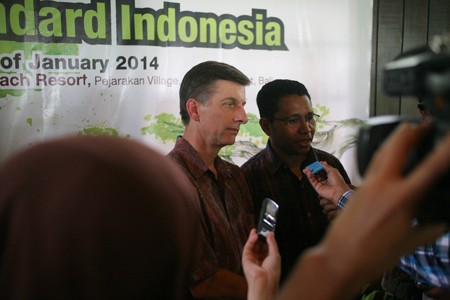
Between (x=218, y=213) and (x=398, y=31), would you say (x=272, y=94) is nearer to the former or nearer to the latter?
(x=218, y=213)

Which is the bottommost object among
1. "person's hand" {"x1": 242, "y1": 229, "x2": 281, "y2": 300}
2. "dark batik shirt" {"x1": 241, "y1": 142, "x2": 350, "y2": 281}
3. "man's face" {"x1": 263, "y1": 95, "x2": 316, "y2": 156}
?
"dark batik shirt" {"x1": 241, "y1": 142, "x2": 350, "y2": 281}

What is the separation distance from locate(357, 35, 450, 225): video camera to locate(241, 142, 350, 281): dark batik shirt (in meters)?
1.75

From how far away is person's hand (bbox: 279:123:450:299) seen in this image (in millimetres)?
376

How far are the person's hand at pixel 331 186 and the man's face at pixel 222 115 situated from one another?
1.34 feet

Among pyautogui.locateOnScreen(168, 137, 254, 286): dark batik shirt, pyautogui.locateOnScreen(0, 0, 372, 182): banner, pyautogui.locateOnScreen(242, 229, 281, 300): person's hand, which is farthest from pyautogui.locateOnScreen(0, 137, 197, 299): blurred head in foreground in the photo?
pyautogui.locateOnScreen(0, 0, 372, 182): banner

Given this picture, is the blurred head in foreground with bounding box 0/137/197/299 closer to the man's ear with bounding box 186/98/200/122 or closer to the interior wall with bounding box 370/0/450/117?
the man's ear with bounding box 186/98/200/122

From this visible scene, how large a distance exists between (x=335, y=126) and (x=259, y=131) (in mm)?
476

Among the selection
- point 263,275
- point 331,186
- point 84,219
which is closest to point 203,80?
point 331,186

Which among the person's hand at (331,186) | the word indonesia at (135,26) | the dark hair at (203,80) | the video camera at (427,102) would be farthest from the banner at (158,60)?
the video camera at (427,102)

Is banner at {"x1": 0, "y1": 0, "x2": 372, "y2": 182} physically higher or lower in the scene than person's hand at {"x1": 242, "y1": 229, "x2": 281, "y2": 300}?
higher

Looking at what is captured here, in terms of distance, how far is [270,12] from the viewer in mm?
2414

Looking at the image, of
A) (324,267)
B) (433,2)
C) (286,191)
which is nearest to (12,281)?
(324,267)

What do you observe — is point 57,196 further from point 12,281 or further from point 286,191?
point 286,191

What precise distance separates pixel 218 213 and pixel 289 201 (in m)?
0.61
